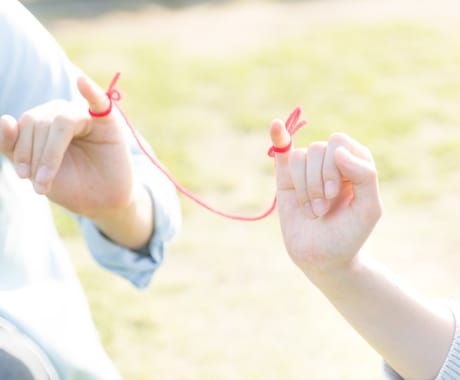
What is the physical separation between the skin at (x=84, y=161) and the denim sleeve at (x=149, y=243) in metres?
0.01

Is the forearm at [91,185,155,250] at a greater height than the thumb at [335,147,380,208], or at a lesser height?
lesser

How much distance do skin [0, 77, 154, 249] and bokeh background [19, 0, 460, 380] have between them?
79 cm

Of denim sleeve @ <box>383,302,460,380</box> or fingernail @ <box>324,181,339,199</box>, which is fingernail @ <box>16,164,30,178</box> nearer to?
fingernail @ <box>324,181,339,199</box>

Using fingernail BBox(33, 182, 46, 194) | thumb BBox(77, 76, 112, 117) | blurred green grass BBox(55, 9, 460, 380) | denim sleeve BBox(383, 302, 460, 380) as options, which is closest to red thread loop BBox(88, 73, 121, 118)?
thumb BBox(77, 76, 112, 117)

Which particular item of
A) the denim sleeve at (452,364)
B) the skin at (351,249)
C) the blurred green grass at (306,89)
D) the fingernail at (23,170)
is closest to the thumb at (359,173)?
the skin at (351,249)

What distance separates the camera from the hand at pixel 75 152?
113 cm

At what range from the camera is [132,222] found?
131cm

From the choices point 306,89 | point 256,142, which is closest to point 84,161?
point 256,142

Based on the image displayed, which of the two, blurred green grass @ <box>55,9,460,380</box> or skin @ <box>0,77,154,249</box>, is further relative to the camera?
blurred green grass @ <box>55,9,460,380</box>

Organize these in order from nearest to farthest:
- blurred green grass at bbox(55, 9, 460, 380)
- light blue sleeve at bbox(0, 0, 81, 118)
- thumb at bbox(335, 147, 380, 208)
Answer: thumb at bbox(335, 147, 380, 208) → light blue sleeve at bbox(0, 0, 81, 118) → blurred green grass at bbox(55, 9, 460, 380)

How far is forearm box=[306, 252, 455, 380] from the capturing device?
1104mm

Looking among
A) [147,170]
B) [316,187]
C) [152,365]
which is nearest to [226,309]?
[152,365]

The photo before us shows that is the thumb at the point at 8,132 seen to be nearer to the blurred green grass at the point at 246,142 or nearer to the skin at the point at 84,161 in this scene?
the skin at the point at 84,161

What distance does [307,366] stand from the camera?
2.05 metres
